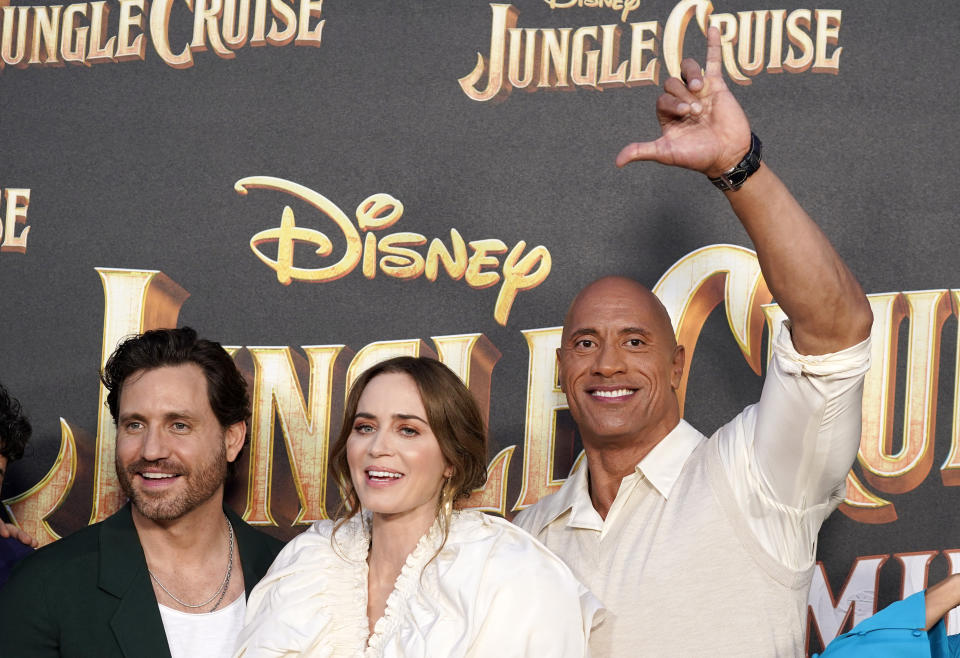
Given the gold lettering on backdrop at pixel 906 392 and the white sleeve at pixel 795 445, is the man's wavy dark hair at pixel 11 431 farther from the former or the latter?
the gold lettering on backdrop at pixel 906 392

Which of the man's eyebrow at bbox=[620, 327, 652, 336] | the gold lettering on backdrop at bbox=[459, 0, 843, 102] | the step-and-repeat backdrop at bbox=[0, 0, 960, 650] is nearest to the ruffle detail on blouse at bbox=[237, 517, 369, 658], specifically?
the man's eyebrow at bbox=[620, 327, 652, 336]

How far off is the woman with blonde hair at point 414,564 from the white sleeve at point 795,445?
0.47 metres

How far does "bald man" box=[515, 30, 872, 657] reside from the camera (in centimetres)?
240

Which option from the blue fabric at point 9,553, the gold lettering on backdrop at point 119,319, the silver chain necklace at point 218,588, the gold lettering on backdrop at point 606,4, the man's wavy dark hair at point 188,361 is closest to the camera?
the silver chain necklace at point 218,588

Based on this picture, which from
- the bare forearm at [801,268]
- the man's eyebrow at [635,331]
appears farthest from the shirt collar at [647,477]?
the bare forearm at [801,268]

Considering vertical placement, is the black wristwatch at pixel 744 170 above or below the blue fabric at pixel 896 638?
above

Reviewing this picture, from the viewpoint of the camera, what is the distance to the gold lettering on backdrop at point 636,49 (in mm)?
3553

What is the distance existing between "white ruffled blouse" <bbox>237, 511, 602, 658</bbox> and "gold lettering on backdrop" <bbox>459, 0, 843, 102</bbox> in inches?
62.8

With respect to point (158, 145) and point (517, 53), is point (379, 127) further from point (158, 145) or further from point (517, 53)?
point (158, 145)

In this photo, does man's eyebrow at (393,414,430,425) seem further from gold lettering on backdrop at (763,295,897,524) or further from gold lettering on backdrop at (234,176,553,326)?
gold lettering on backdrop at (763,295,897,524)

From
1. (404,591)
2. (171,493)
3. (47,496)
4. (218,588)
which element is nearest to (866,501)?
(404,591)

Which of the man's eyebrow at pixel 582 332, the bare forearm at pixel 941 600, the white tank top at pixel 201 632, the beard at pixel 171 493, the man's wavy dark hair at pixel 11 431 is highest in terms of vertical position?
the man's eyebrow at pixel 582 332

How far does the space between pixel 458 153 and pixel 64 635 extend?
186cm

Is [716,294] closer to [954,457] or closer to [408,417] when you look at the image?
[954,457]
